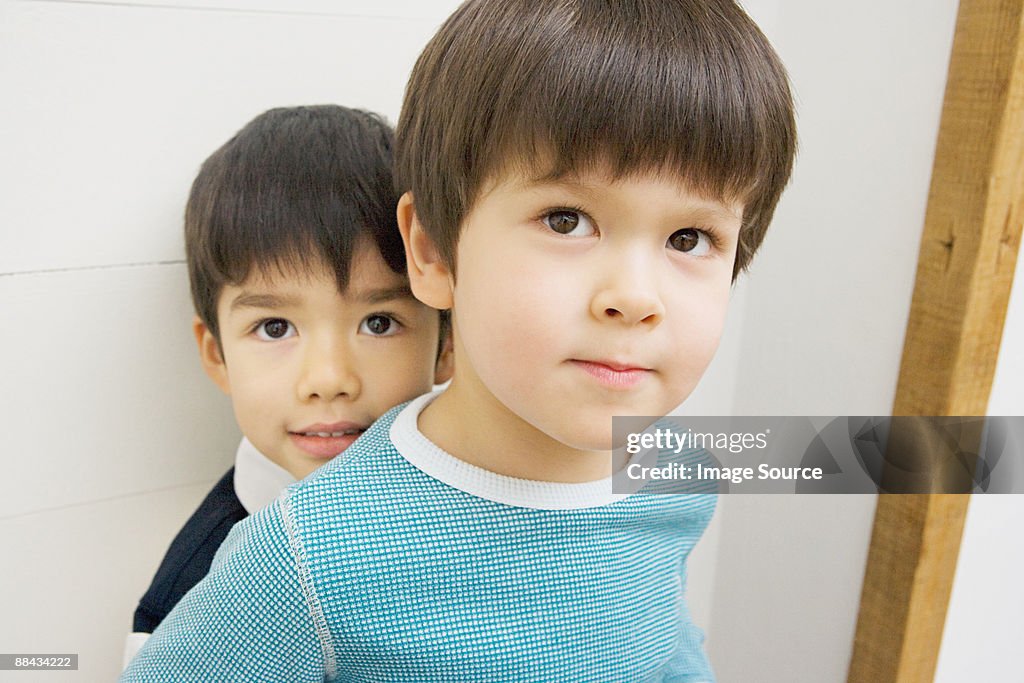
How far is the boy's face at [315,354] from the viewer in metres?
0.89

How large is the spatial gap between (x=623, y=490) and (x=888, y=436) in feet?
1.57

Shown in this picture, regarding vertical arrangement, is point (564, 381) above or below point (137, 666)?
above

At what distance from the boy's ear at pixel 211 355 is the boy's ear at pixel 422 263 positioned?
257mm

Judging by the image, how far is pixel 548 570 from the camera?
2.71 feet

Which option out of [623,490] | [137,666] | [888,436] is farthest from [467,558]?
[888,436]

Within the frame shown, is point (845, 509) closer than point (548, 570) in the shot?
No

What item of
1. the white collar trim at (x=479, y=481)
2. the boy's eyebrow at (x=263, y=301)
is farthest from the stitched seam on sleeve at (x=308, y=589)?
the boy's eyebrow at (x=263, y=301)

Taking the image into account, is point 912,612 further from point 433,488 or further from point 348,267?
point 348,267

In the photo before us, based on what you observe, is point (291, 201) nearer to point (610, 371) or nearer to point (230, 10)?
point (230, 10)

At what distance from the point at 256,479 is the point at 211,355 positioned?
133 millimetres

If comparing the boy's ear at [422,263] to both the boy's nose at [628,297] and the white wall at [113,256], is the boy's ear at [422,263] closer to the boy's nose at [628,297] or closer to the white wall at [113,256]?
the boy's nose at [628,297]

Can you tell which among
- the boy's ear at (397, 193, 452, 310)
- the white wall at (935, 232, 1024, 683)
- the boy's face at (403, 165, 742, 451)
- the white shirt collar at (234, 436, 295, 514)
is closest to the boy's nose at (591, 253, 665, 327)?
the boy's face at (403, 165, 742, 451)

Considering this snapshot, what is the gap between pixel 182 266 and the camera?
1003mm

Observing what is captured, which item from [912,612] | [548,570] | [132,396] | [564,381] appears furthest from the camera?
[912,612]
